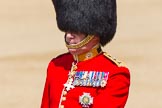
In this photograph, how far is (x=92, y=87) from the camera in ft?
14.0

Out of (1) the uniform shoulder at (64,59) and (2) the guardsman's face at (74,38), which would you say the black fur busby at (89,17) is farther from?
(1) the uniform shoulder at (64,59)

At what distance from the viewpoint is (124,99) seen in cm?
419

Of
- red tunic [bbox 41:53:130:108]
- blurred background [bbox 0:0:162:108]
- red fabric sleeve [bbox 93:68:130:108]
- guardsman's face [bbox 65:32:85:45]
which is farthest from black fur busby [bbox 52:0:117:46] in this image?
blurred background [bbox 0:0:162:108]

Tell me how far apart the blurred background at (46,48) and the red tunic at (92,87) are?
2861 mm

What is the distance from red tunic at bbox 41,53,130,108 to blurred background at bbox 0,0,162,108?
286 centimetres

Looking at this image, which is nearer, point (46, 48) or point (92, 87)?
point (92, 87)

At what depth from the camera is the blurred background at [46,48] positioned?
24.7ft

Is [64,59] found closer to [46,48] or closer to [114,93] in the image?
[114,93]

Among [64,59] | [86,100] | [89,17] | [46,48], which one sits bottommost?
[86,100]

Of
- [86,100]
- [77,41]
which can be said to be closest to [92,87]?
[86,100]

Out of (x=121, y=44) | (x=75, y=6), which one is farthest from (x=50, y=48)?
A: (x=75, y=6)

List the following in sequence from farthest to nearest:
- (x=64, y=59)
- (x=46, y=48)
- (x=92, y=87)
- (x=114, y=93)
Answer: (x=46, y=48) → (x=64, y=59) → (x=92, y=87) → (x=114, y=93)

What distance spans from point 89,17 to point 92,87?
14.7 inches

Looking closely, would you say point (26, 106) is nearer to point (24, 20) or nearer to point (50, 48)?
point (50, 48)
